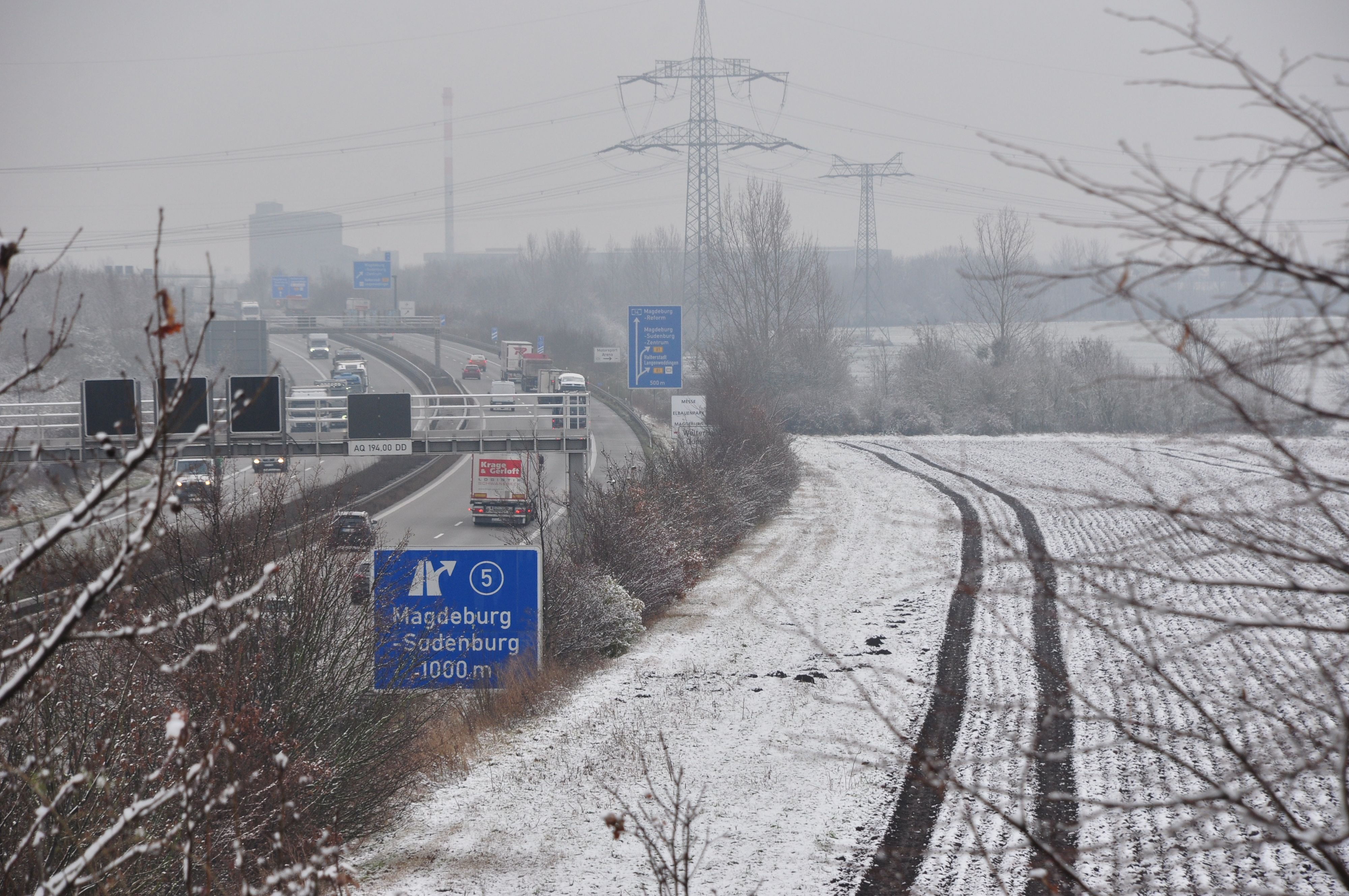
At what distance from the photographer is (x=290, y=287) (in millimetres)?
104250

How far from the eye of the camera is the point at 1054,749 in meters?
11.5

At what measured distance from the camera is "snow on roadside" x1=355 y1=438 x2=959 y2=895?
9070 millimetres

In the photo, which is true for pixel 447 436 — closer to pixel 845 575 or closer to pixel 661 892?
pixel 845 575

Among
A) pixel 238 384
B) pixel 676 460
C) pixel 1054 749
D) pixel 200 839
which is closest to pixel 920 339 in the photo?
pixel 676 460

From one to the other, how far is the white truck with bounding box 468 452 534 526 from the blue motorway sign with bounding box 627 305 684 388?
5.77 metres

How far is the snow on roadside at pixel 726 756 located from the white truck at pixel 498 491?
10774mm

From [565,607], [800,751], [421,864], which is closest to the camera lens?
[421,864]

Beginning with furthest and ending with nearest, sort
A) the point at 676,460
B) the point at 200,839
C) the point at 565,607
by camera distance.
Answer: the point at 676,460, the point at 565,607, the point at 200,839

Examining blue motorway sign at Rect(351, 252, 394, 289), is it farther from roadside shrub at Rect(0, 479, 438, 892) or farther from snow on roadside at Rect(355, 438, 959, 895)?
roadside shrub at Rect(0, 479, 438, 892)

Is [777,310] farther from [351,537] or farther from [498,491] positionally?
[351,537]

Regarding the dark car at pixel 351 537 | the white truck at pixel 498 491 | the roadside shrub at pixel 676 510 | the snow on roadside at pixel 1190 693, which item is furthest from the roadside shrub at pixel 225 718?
the white truck at pixel 498 491

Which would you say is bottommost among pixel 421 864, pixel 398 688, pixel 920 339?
pixel 421 864

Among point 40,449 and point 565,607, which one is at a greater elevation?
point 40,449

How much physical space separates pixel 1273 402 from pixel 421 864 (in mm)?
8195
